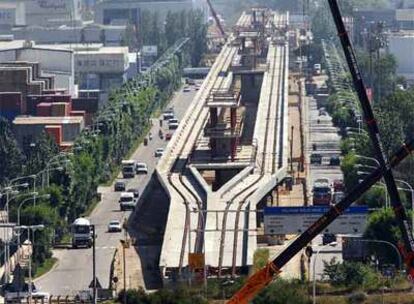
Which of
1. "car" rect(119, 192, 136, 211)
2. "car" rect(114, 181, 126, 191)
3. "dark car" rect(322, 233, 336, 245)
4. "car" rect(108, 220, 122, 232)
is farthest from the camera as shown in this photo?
"car" rect(114, 181, 126, 191)

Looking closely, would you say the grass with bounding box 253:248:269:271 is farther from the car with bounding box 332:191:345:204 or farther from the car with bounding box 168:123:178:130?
the car with bounding box 168:123:178:130

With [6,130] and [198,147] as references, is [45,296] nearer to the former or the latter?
[198,147]

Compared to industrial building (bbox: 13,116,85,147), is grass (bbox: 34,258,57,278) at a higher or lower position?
higher

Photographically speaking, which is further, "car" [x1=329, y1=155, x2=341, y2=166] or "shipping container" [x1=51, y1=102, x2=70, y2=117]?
"shipping container" [x1=51, y1=102, x2=70, y2=117]

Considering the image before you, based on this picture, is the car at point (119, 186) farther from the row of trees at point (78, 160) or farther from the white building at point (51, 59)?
the white building at point (51, 59)

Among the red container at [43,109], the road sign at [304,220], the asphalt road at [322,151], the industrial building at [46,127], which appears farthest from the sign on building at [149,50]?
the road sign at [304,220]

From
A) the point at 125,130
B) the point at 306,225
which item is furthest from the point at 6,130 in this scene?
the point at 306,225

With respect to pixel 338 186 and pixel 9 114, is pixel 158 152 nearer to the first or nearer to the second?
pixel 9 114

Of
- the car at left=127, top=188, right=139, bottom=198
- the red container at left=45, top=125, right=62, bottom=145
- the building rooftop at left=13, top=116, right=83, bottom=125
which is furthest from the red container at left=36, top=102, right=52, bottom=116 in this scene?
the car at left=127, top=188, right=139, bottom=198
